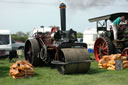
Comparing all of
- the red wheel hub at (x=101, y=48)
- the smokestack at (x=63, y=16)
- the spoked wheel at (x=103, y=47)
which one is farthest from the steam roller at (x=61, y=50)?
the red wheel hub at (x=101, y=48)

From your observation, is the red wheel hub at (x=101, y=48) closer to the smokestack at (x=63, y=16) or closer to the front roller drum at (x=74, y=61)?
the smokestack at (x=63, y=16)

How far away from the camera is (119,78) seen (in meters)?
5.32

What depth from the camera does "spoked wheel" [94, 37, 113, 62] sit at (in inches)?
319

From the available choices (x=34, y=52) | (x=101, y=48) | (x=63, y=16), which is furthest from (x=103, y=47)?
(x=34, y=52)

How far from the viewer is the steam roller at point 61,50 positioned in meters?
5.87

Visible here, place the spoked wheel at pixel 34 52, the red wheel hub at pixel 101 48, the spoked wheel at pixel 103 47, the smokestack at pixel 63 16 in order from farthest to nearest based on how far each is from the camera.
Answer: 1. the red wheel hub at pixel 101 48
2. the spoked wheel at pixel 103 47
3. the spoked wheel at pixel 34 52
4. the smokestack at pixel 63 16

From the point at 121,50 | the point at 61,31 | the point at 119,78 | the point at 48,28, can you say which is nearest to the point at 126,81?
the point at 119,78

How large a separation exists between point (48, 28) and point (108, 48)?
9.19 metres

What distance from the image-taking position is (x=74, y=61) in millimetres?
5809

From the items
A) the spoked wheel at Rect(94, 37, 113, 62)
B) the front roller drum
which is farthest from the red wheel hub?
the front roller drum

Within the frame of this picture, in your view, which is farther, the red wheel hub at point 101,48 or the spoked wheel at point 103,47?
the red wheel hub at point 101,48

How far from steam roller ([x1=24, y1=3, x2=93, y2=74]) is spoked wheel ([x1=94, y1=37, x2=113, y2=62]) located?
1775mm

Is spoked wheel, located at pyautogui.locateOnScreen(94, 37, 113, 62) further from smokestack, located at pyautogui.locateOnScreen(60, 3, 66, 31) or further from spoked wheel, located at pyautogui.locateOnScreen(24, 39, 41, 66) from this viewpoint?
spoked wheel, located at pyautogui.locateOnScreen(24, 39, 41, 66)

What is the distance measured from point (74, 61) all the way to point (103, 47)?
3165 mm
